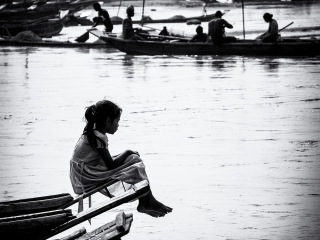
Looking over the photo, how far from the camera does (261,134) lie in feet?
32.2

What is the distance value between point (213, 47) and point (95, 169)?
55.0 feet

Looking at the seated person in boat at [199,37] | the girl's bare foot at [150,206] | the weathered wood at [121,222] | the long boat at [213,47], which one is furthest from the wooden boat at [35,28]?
the weathered wood at [121,222]

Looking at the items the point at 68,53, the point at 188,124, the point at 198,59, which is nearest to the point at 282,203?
the point at 188,124

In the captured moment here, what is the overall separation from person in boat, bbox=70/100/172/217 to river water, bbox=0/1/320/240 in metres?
0.25

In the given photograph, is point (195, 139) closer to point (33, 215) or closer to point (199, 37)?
point (33, 215)

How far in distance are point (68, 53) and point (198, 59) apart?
527 cm

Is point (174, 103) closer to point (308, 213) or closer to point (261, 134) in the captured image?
point (261, 134)

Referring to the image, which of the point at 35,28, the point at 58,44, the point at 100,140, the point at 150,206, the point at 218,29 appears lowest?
the point at 58,44

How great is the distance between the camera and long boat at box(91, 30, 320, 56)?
2119 cm

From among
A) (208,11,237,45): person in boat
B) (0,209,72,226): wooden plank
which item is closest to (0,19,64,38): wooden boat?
(208,11,237,45): person in boat

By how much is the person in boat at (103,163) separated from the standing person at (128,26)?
681 inches

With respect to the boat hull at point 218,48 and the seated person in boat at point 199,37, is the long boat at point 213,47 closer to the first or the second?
the boat hull at point 218,48

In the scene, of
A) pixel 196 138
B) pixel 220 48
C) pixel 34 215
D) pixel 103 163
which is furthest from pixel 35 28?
pixel 34 215

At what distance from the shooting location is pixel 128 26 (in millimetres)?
22938
